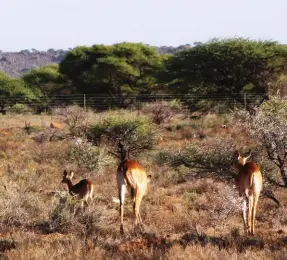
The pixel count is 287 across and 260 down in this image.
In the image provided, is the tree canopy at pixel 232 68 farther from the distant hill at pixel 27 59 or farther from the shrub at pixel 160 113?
the distant hill at pixel 27 59

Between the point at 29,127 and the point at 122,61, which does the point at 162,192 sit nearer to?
the point at 29,127

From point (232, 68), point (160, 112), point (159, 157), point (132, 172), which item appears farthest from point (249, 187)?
point (160, 112)

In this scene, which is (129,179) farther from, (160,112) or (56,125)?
(160,112)

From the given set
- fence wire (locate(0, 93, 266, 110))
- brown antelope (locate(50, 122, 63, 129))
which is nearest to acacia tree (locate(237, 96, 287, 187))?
brown antelope (locate(50, 122, 63, 129))

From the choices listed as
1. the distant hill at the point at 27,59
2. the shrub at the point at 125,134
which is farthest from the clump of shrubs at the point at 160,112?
the distant hill at the point at 27,59

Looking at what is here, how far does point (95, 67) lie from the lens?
1763 inches

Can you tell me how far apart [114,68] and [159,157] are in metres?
30.2

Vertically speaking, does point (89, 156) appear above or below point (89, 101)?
below

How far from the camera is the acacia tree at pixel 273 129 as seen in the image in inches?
450

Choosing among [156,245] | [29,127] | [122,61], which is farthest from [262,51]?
[156,245]

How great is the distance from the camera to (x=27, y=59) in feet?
507

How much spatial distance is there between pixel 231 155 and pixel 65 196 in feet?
13.5

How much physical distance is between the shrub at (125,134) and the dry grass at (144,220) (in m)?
1.39

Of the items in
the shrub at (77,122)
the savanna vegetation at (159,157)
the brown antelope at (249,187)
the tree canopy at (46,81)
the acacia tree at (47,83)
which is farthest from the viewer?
the tree canopy at (46,81)
